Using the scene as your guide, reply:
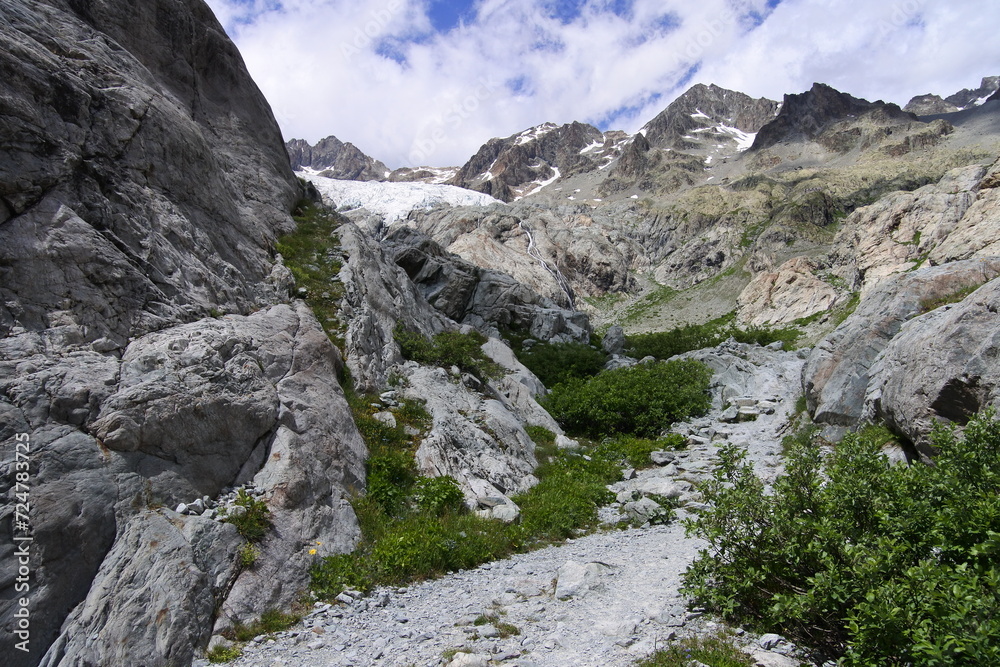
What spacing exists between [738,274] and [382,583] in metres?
111

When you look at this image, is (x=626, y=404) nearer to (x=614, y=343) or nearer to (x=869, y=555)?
(x=869, y=555)

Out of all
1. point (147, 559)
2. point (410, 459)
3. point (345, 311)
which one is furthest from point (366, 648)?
point (345, 311)

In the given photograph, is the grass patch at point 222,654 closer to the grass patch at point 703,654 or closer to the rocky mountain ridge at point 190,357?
the rocky mountain ridge at point 190,357

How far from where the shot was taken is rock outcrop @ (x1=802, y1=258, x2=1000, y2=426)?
17234 millimetres

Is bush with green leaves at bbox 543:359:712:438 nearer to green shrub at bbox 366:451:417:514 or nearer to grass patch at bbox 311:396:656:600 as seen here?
grass patch at bbox 311:396:656:600

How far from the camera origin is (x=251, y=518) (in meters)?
9.23

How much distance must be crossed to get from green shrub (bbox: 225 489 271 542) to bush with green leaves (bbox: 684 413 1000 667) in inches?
299

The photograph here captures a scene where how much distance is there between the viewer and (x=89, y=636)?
6.71 m

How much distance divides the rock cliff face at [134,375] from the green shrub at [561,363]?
17.8 metres

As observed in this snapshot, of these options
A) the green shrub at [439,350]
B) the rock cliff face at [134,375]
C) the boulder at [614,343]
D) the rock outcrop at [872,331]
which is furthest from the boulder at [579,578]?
the boulder at [614,343]

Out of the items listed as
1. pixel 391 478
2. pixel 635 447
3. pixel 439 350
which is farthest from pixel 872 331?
pixel 391 478

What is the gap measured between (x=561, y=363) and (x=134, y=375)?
25.3 meters

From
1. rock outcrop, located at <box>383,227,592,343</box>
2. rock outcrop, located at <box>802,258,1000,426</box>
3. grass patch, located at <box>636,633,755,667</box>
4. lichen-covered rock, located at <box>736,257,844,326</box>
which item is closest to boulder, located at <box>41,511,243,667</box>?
grass patch, located at <box>636,633,755,667</box>

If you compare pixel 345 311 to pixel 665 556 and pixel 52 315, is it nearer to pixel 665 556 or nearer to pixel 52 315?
pixel 52 315
